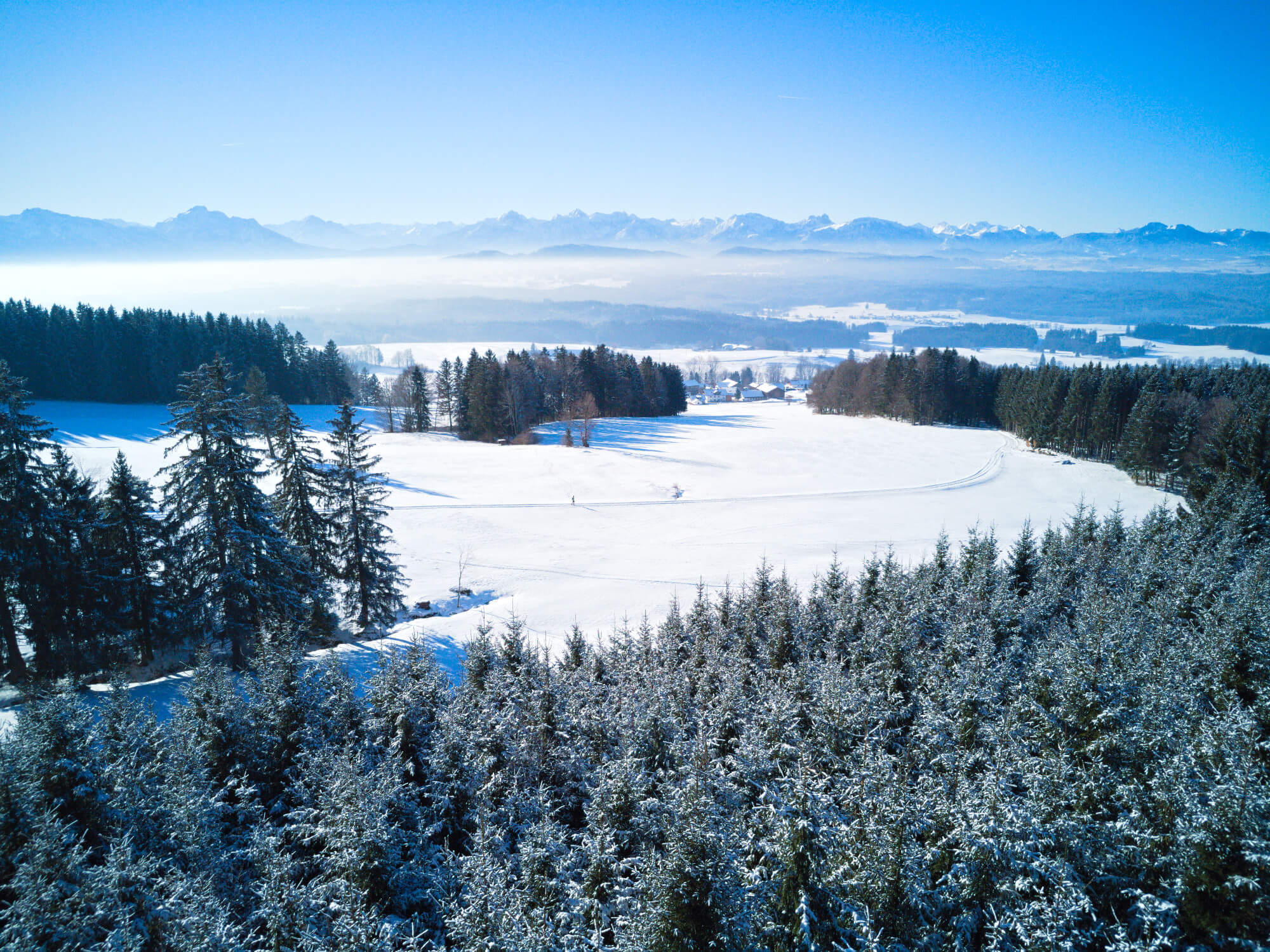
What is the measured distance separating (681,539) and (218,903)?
31.2 metres

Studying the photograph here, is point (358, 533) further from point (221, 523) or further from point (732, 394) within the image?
point (732, 394)

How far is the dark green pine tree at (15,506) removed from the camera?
63.3ft

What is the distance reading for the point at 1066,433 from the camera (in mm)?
69125

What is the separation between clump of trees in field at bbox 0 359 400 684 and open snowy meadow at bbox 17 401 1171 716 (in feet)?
11.0

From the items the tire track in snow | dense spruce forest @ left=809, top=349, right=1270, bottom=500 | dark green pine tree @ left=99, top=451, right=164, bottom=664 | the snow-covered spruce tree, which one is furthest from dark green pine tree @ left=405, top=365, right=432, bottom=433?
dense spruce forest @ left=809, top=349, right=1270, bottom=500

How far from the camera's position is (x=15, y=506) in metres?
19.4

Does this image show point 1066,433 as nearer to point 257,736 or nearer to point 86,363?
point 257,736

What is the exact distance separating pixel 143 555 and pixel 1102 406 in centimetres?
8706

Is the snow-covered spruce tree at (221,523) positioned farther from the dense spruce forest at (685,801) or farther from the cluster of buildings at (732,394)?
the cluster of buildings at (732,394)

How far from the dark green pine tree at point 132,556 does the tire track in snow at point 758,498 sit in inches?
727

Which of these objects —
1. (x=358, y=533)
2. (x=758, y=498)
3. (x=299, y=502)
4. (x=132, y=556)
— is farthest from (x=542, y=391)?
(x=132, y=556)

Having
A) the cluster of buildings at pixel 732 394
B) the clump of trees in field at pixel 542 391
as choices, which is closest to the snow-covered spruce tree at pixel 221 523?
the clump of trees in field at pixel 542 391

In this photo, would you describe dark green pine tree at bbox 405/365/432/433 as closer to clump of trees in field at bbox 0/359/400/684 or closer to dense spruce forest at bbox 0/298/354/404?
dense spruce forest at bbox 0/298/354/404

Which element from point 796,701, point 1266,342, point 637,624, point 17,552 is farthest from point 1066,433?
point 1266,342
